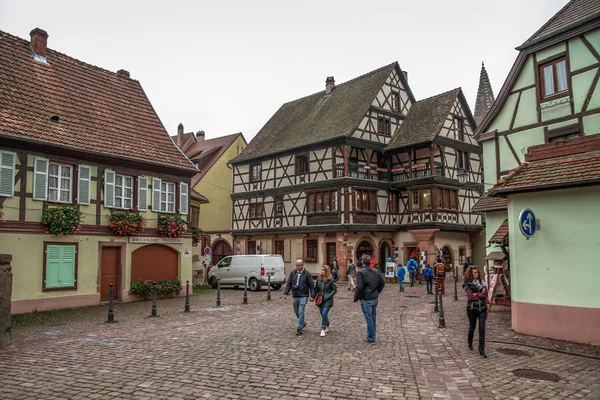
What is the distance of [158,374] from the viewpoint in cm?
738

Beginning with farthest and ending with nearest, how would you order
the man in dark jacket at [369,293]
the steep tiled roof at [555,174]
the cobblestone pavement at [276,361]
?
the man in dark jacket at [369,293], the steep tiled roof at [555,174], the cobblestone pavement at [276,361]

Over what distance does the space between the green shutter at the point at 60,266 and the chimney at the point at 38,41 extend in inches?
332

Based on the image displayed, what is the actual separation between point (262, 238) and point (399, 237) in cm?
1024

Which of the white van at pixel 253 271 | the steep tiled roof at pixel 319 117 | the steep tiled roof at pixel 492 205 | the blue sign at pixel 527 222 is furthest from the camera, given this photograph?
the steep tiled roof at pixel 319 117

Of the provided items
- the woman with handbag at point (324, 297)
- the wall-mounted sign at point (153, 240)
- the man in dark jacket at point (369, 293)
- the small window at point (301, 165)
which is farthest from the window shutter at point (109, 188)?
the small window at point (301, 165)

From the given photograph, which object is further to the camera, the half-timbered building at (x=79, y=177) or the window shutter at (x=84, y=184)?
the window shutter at (x=84, y=184)

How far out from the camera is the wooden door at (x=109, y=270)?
1820cm

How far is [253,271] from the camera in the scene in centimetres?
2366

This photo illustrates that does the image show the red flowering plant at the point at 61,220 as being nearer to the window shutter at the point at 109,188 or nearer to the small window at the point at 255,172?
the window shutter at the point at 109,188

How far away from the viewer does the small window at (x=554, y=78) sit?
15.0 m

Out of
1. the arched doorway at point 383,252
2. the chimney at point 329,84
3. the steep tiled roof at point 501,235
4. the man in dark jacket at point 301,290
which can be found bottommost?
the man in dark jacket at point 301,290

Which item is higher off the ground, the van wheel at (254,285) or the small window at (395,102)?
the small window at (395,102)

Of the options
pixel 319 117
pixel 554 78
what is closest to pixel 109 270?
pixel 554 78

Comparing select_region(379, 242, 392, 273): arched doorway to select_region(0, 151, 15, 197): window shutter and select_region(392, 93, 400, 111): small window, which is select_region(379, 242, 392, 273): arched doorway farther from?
select_region(0, 151, 15, 197): window shutter
